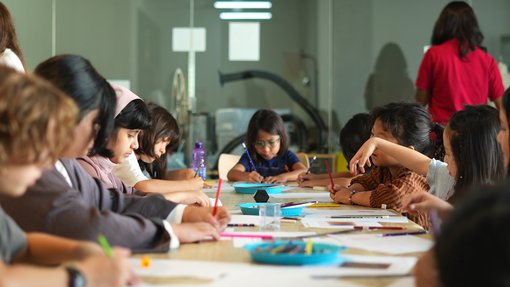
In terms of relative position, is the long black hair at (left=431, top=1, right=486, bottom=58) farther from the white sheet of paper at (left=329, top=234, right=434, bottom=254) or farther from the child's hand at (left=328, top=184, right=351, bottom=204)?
the white sheet of paper at (left=329, top=234, right=434, bottom=254)

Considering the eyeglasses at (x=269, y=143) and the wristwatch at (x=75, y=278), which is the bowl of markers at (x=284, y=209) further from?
the eyeglasses at (x=269, y=143)

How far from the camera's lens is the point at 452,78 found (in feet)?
17.8

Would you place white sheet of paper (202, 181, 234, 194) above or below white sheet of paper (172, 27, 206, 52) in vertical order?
below

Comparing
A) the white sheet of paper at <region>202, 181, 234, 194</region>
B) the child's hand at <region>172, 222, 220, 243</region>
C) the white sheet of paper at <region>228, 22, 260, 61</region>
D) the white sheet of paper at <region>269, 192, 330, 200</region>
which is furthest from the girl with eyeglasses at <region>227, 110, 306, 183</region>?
the child's hand at <region>172, 222, 220, 243</region>

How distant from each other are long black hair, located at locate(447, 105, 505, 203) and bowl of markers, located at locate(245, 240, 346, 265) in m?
1.08

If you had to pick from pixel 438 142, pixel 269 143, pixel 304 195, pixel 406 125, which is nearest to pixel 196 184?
pixel 304 195

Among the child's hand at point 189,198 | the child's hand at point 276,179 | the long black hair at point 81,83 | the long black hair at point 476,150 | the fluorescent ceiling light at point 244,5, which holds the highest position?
the fluorescent ceiling light at point 244,5

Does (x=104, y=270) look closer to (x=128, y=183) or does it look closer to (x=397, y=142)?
(x=397, y=142)

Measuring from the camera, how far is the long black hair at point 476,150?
8.98ft

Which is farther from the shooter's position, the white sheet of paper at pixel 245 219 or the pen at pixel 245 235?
the white sheet of paper at pixel 245 219

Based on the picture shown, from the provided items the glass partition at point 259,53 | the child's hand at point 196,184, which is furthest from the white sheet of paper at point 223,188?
the glass partition at point 259,53

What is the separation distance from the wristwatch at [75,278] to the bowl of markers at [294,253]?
45 centimetres

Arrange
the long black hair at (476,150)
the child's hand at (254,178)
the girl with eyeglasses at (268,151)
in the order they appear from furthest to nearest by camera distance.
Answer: the girl with eyeglasses at (268,151), the child's hand at (254,178), the long black hair at (476,150)

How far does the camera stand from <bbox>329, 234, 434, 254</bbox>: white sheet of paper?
1898 mm
